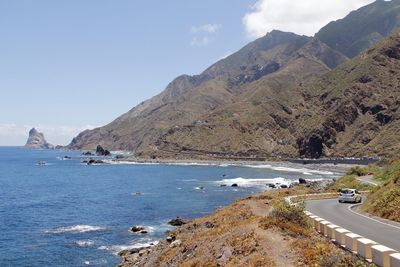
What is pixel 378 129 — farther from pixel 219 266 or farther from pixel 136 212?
pixel 219 266

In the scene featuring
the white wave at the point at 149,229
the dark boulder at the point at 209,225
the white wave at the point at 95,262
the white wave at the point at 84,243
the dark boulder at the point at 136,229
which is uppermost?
the dark boulder at the point at 209,225

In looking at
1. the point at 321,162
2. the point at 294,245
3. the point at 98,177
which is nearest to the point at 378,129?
the point at 321,162

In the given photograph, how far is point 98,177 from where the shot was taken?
147 meters

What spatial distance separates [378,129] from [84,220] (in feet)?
513

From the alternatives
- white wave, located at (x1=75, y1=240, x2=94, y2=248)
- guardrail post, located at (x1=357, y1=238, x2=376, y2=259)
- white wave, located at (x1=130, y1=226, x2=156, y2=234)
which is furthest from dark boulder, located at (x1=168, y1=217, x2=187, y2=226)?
guardrail post, located at (x1=357, y1=238, x2=376, y2=259)

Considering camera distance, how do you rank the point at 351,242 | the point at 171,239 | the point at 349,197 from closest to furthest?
the point at 351,242 → the point at 171,239 → the point at 349,197

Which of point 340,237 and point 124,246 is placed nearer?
point 340,237

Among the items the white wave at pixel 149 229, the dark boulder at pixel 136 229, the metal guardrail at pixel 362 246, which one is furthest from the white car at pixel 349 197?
the dark boulder at pixel 136 229

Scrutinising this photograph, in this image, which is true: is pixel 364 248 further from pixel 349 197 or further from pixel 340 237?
pixel 349 197

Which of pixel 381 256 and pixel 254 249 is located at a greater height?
pixel 381 256

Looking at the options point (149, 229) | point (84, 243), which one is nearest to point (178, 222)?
point (149, 229)

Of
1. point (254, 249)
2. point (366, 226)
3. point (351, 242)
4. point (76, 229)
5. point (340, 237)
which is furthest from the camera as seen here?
point (76, 229)

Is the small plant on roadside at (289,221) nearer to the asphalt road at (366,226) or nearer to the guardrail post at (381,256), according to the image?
the asphalt road at (366,226)

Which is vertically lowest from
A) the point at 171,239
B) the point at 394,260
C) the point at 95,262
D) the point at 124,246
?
the point at 95,262
